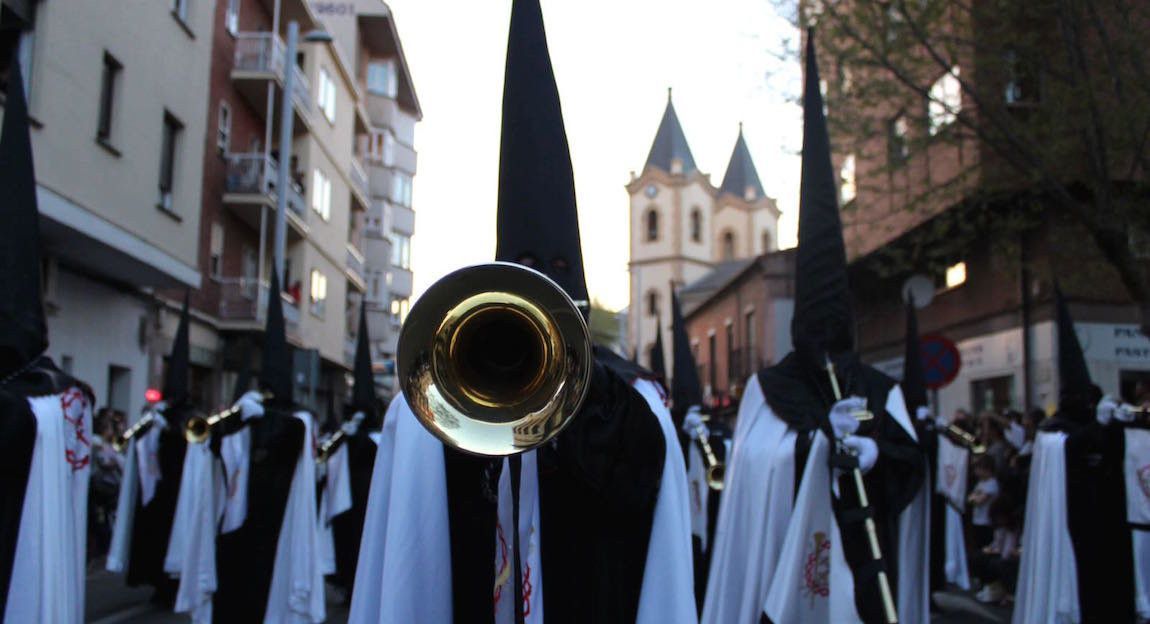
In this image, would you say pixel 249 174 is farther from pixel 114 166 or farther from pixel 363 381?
pixel 363 381

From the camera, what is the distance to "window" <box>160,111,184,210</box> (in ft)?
70.8

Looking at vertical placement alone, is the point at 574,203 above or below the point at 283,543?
above

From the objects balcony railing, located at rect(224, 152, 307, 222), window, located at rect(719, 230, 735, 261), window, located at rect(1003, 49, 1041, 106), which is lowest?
window, located at rect(1003, 49, 1041, 106)

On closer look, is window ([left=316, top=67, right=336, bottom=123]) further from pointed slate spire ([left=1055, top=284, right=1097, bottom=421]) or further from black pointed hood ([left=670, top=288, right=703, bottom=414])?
pointed slate spire ([left=1055, top=284, right=1097, bottom=421])

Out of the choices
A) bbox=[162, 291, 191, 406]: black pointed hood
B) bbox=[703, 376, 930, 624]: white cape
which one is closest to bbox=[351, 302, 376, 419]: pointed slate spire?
bbox=[162, 291, 191, 406]: black pointed hood

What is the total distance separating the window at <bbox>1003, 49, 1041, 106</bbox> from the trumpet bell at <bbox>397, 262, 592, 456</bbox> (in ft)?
44.8

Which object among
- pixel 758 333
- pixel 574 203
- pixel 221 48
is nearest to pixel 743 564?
pixel 574 203

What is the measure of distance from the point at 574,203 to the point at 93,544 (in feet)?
43.0

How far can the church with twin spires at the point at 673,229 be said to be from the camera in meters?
89.4

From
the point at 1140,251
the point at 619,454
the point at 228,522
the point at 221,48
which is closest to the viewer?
the point at 619,454

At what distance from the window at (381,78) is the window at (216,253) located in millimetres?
20322

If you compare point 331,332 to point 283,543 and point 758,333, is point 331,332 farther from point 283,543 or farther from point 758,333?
point 283,543

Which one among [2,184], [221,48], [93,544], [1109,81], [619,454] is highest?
[221,48]

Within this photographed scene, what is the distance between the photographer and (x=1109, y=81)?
14.9m
